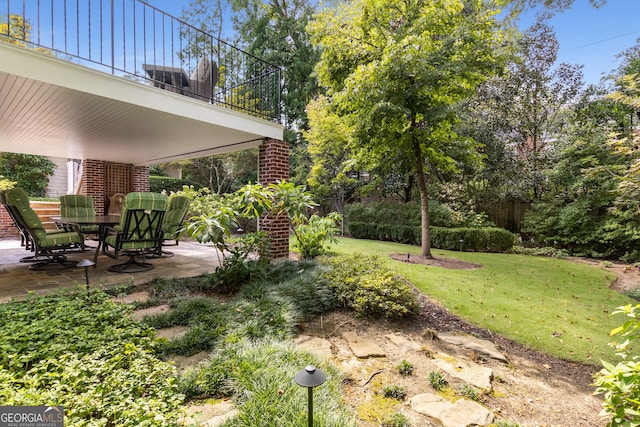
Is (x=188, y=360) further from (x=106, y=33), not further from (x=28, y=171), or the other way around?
(x=28, y=171)

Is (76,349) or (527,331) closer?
(76,349)

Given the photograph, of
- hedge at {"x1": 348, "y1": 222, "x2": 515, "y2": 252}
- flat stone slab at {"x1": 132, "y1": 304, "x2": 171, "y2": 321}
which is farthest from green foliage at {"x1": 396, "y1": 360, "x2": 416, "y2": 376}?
hedge at {"x1": 348, "y1": 222, "x2": 515, "y2": 252}

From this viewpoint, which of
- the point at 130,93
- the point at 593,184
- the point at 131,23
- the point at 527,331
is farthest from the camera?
the point at 593,184

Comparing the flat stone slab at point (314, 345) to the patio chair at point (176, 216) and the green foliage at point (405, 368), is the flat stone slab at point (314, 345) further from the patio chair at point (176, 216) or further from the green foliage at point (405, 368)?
the patio chair at point (176, 216)

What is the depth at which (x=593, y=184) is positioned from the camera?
9102 millimetres

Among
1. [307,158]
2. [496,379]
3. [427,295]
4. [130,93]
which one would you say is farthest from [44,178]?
[496,379]

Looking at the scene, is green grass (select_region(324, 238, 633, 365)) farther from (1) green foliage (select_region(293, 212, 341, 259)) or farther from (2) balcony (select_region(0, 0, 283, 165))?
(2) balcony (select_region(0, 0, 283, 165))

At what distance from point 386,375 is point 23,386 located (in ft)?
7.57

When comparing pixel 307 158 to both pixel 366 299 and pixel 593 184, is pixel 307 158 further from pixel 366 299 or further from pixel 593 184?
pixel 366 299

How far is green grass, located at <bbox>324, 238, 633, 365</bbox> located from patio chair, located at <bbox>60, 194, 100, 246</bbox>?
6764 millimetres

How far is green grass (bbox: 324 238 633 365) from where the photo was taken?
3266mm

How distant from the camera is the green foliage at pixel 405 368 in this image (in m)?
2.46

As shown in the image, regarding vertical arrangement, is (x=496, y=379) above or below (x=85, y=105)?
below

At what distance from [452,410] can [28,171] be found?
603 inches
